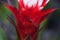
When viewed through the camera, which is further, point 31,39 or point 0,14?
point 0,14

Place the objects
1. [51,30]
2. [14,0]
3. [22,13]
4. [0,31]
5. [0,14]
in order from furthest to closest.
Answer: [51,30] < [0,14] < [14,0] < [0,31] < [22,13]

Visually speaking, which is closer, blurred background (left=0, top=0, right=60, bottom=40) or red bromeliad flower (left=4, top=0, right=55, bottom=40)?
red bromeliad flower (left=4, top=0, right=55, bottom=40)

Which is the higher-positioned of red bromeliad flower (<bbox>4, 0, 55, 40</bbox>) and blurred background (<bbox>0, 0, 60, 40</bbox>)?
red bromeliad flower (<bbox>4, 0, 55, 40</bbox>)

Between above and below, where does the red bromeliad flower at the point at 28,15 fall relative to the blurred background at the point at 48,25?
above

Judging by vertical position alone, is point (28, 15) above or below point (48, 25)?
above

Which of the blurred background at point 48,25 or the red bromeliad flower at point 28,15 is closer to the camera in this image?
the red bromeliad flower at point 28,15

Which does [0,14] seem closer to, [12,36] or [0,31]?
[12,36]

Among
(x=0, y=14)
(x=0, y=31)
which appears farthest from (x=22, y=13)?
(x=0, y=14)

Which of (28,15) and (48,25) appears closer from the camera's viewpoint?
(28,15)
